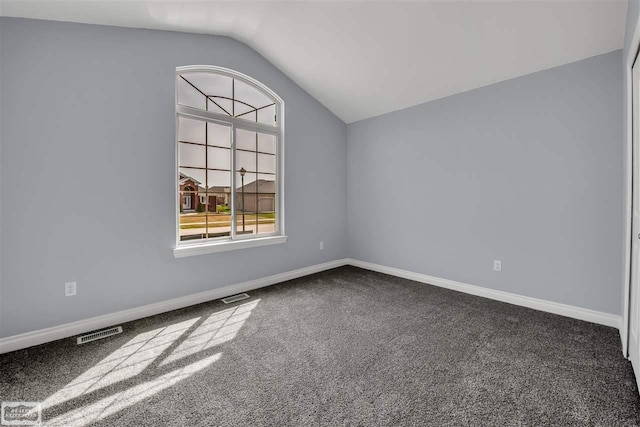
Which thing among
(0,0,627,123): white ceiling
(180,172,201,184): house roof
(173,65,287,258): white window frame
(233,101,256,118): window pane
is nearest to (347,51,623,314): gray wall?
(0,0,627,123): white ceiling

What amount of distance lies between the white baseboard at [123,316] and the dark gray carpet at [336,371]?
0.09 m

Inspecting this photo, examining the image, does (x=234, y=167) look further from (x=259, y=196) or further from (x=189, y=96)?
(x=189, y=96)

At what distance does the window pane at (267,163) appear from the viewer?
3.63 meters

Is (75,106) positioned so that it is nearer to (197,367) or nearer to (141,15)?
(141,15)

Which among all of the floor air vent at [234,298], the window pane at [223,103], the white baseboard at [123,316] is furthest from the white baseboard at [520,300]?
the window pane at [223,103]

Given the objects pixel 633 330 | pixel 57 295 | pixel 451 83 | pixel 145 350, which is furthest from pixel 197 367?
pixel 451 83

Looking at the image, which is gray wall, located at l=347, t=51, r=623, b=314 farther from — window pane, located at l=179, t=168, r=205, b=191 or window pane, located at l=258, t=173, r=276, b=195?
window pane, located at l=179, t=168, r=205, b=191

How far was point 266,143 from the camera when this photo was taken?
12.1 feet

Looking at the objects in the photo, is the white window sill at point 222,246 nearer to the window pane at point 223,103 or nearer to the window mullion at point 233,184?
the window mullion at point 233,184

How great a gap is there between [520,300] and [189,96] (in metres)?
4.07

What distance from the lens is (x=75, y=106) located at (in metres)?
2.25

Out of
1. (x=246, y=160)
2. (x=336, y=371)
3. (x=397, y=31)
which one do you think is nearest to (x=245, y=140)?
(x=246, y=160)

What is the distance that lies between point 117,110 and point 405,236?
347 cm

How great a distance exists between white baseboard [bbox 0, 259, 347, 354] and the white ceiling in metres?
2.31
